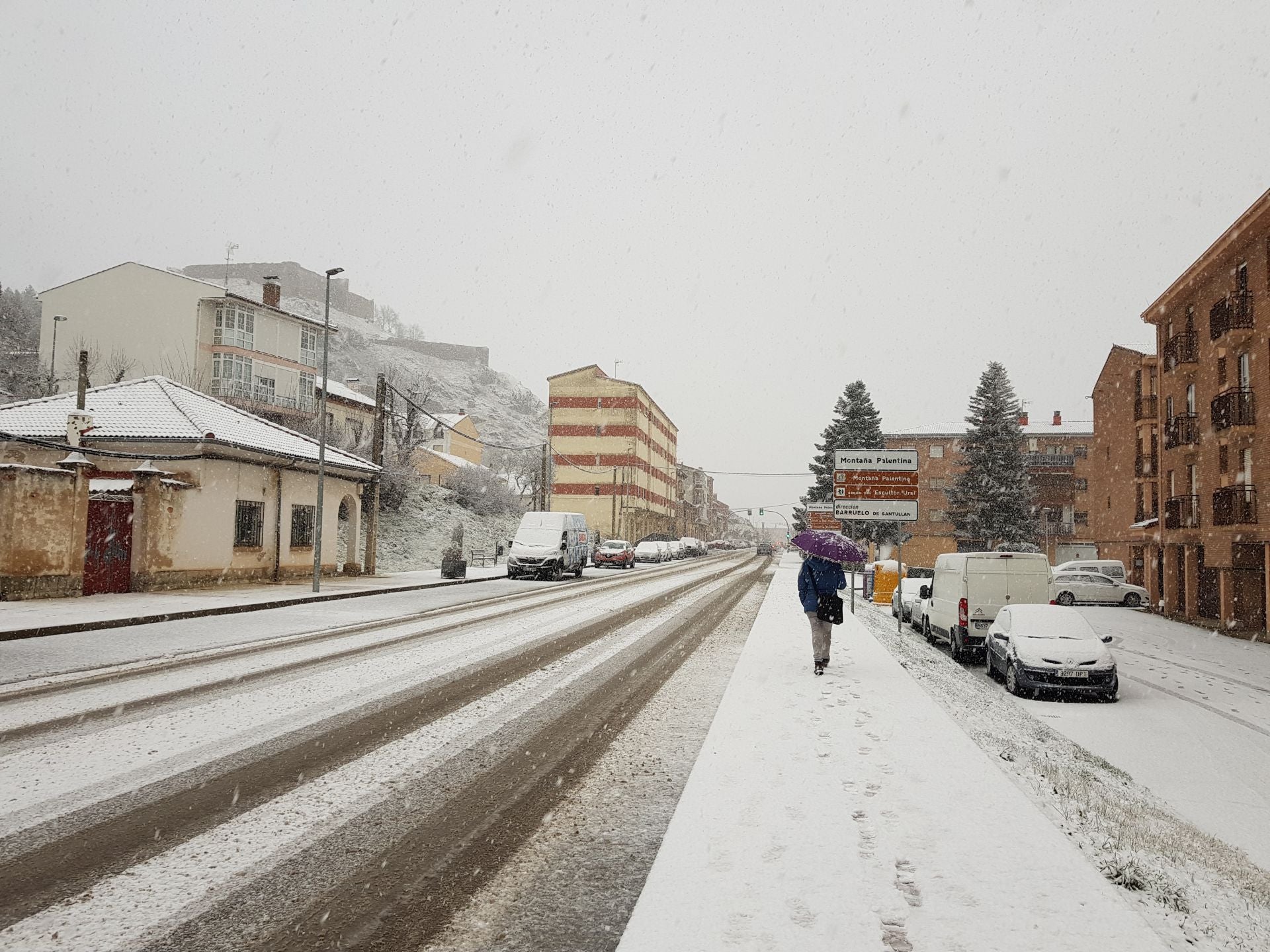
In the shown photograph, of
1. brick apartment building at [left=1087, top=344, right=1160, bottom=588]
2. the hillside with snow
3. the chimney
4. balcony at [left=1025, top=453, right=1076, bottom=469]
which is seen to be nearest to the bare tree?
the chimney

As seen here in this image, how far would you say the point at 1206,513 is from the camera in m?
26.1

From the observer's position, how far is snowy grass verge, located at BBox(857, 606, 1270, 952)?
366 centimetres

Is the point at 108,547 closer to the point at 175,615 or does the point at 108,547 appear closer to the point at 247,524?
the point at 247,524

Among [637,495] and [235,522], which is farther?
[637,495]

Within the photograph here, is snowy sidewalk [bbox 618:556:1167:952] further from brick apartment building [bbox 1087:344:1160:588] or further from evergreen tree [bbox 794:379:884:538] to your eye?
evergreen tree [bbox 794:379:884:538]

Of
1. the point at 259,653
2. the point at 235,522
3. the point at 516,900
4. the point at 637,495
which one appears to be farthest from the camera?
the point at 637,495

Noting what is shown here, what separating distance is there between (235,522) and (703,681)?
59.2ft

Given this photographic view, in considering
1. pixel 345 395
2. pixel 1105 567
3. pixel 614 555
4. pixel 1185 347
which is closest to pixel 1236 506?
pixel 1185 347

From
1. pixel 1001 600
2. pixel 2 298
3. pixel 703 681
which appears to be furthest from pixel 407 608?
pixel 2 298

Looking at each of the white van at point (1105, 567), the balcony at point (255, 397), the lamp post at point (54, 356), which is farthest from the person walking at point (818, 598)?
the lamp post at point (54, 356)

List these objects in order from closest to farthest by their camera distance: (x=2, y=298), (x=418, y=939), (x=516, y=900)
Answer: (x=418, y=939) < (x=516, y=900) < (x=2, y=298)

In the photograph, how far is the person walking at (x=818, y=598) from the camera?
10.4 meters

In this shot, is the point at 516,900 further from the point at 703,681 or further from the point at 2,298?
the point at 2,298

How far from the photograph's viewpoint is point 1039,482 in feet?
219
